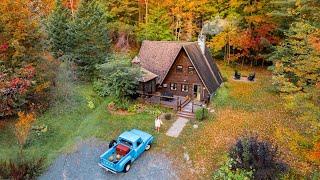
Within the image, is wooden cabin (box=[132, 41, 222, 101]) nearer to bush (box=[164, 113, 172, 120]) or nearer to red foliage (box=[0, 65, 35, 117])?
bush (box=[164, 113, 172, 120])

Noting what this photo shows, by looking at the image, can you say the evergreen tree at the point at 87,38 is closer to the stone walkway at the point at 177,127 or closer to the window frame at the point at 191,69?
the window frame at the point at 191,69

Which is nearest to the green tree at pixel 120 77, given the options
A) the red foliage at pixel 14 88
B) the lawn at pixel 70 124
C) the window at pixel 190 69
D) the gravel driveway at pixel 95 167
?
the lawn at pixel 70 124

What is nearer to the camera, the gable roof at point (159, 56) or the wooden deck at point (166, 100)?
the wooden deck at point (166, 100)

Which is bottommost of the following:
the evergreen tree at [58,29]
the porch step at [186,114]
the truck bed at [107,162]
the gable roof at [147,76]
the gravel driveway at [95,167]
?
the gravel driveway at [95,167]

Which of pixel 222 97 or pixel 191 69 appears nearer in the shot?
pixel 191 69

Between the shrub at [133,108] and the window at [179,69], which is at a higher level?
the window at [179,69]

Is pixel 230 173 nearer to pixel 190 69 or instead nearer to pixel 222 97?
pixel 222 97

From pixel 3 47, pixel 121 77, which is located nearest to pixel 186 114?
pixel 121 77

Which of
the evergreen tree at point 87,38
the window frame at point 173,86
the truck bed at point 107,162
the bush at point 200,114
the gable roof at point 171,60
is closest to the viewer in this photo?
the truck bed at point 107,162
